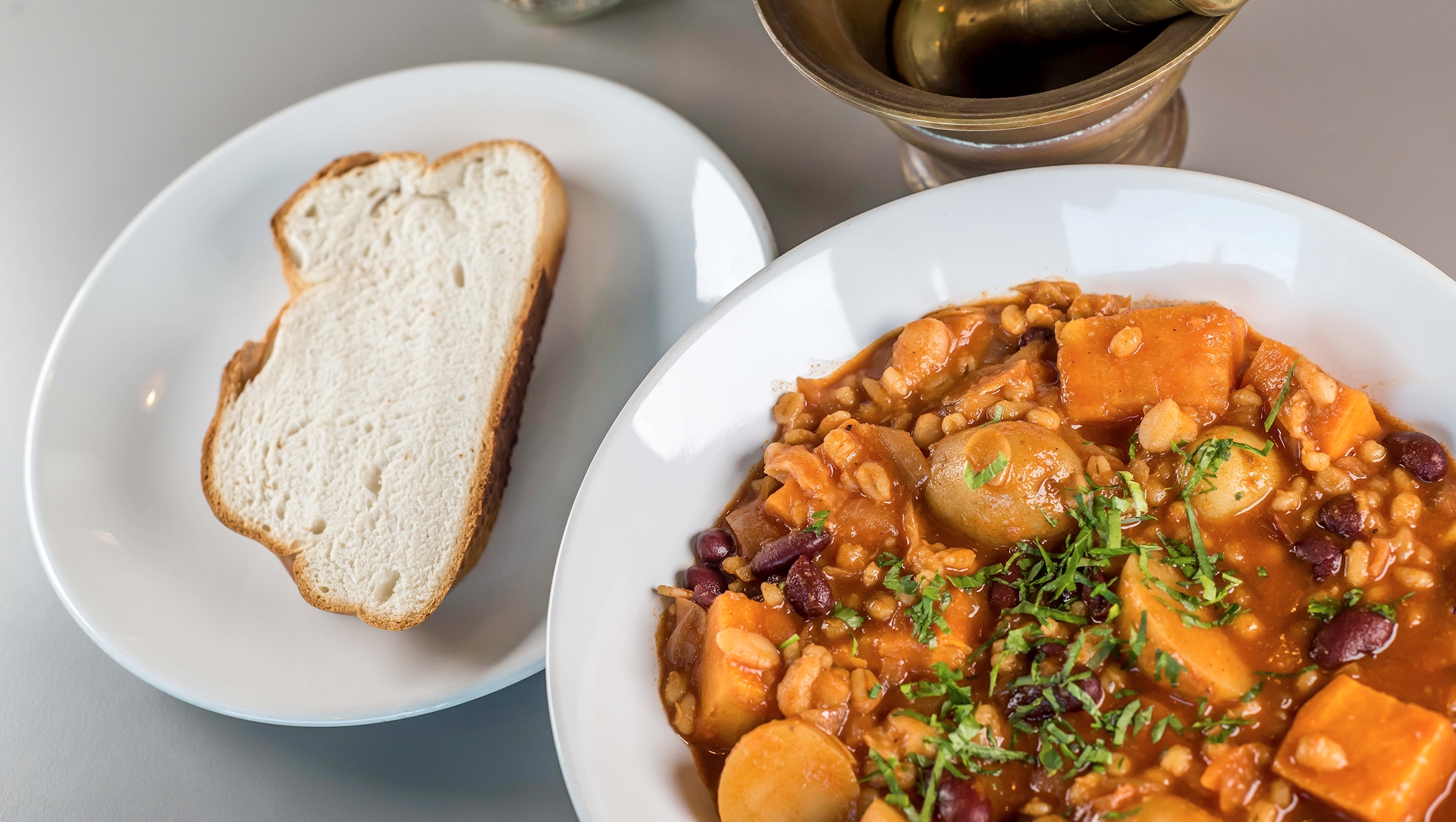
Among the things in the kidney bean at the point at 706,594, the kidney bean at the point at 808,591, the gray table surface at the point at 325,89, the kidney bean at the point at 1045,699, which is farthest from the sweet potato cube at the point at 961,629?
the gray table surface at the point at 325,89

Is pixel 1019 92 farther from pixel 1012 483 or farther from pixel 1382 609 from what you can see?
pixel 1382 609

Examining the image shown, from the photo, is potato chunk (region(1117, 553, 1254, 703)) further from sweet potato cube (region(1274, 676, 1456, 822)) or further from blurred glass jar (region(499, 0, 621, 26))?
blurred glass jar (region(499, 0, 621, 26))

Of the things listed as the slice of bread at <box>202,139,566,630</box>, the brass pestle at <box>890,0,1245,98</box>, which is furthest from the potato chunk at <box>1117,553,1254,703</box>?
the slice of bread at <box>202,139,566,630</box>

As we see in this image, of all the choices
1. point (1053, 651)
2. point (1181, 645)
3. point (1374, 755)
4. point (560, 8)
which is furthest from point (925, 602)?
point (560, 8)

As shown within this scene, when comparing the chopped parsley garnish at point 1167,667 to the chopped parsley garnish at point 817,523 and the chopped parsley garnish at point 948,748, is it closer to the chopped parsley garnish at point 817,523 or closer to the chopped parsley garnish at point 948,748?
the chopped parsley garnish at point 948,748

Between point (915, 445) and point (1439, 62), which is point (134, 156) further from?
point (1439, 62)

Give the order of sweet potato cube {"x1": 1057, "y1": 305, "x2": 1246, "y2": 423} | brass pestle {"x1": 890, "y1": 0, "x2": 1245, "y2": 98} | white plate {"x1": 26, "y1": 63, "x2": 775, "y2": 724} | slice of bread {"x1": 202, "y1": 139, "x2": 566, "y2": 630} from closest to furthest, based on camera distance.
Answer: sweet potato cube {"x1": 1057, "y1": 305, "x2": 1246, "y2": 423}, brass pestle {"x1": 890, "y1": 0, "x2": 1245, "y2": 98}, white plate {"x1": 26, "y1": 63, "x2": 775, "y2": 724}, slice of bread {"x1": 202, "y1": 139, "x2": 566, "y2": 630}
